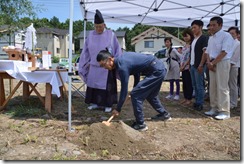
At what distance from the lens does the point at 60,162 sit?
2287 mm

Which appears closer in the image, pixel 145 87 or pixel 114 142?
pixel 114 142

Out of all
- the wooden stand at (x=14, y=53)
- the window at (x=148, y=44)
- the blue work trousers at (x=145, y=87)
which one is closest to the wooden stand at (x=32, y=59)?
the wooden stand at (x=14, y=53)

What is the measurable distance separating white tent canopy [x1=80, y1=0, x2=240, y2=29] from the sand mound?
3.78 metres

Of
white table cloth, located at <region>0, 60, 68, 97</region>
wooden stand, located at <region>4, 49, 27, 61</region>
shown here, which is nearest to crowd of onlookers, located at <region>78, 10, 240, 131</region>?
white table cloth, located at <region>0, 60, 68, 97</region>

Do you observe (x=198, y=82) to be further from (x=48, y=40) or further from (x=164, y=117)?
(x=48, y=40)

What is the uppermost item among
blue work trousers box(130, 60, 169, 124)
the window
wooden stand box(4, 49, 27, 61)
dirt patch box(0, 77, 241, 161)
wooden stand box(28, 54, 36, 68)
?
the window

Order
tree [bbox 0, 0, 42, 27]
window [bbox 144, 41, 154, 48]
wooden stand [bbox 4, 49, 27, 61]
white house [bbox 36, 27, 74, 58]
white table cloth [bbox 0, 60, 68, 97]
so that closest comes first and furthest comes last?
white table cloth [bbox 0, 60, 68, 97] → wooden stand [bbox 4, 49, 27, 61] → tree [bbox 0, 0, 42, 27] → window [bbox 144, 41, 154, 48] → white house [bbox 36, 27, 74, 58]

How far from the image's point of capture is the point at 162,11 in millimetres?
6801

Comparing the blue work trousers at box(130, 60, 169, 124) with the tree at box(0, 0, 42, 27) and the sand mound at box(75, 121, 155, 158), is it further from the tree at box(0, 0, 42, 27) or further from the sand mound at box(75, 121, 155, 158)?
the tree at box(0, 0, 42, 27)

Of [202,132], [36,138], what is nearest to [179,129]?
[202,132]

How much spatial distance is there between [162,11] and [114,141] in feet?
16.5

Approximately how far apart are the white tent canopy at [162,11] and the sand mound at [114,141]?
378cm

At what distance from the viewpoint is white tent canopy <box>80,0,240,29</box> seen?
6.09 m

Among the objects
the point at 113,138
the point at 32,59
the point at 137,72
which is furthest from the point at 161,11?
the point at 113,138
